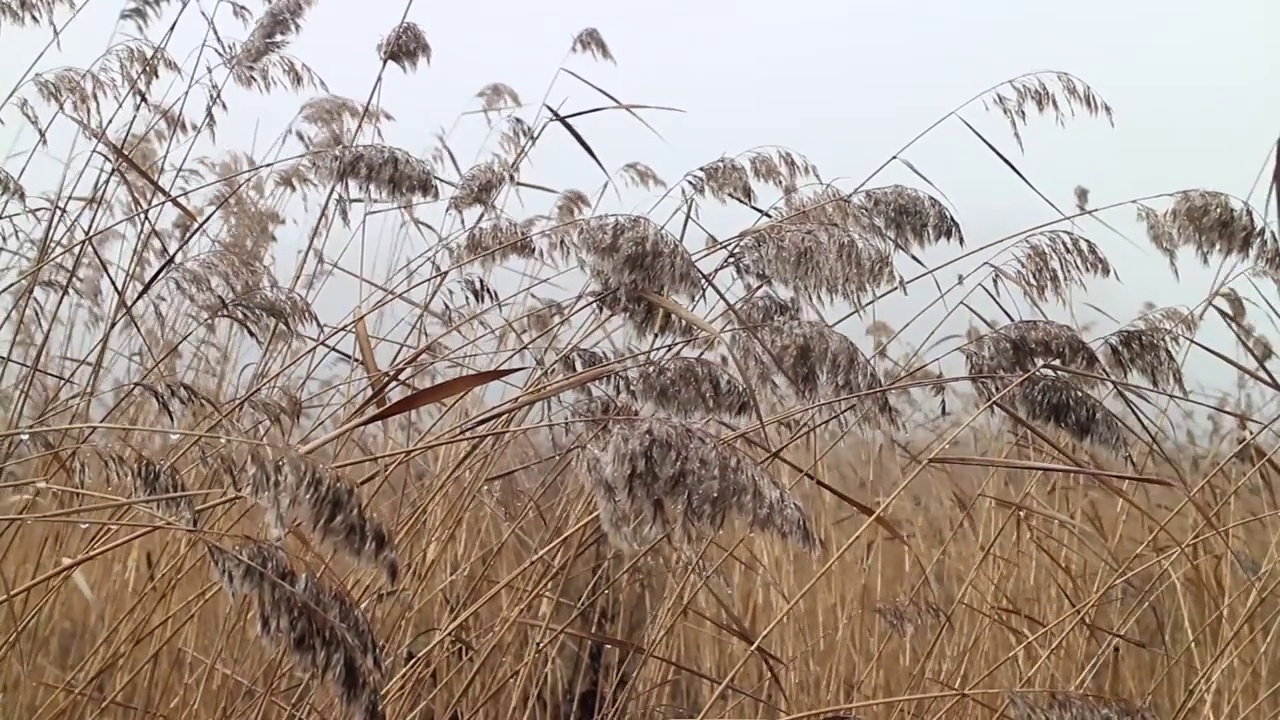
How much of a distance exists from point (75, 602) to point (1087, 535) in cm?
199

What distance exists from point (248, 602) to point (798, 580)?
104cm

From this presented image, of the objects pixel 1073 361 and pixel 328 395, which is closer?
pixel 1073 361

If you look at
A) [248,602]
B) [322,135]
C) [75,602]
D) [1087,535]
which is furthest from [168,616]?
[1087,535]

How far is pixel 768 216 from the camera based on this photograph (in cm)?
143

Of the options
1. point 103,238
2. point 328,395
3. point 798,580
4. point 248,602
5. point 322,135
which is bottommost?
point 248,602

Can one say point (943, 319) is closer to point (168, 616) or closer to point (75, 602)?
point (168, 616)

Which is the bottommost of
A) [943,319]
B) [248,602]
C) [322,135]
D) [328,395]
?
[248,602]

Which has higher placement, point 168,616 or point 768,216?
point 768,216

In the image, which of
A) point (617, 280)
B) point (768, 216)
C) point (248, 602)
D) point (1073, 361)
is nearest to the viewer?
point (617, 280)

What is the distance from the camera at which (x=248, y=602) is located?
1317 mm

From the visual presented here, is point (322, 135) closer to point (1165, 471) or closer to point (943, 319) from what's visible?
point (943, 319)

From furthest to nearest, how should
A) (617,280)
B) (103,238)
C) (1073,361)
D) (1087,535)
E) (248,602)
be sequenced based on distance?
(103,238) → (1087,535) → (248,602) → (1073,361) → (617,280)

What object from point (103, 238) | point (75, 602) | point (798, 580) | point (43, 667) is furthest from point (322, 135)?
point (798, 580)

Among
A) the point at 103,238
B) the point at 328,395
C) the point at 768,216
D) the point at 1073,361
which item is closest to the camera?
the point at 1073,361
